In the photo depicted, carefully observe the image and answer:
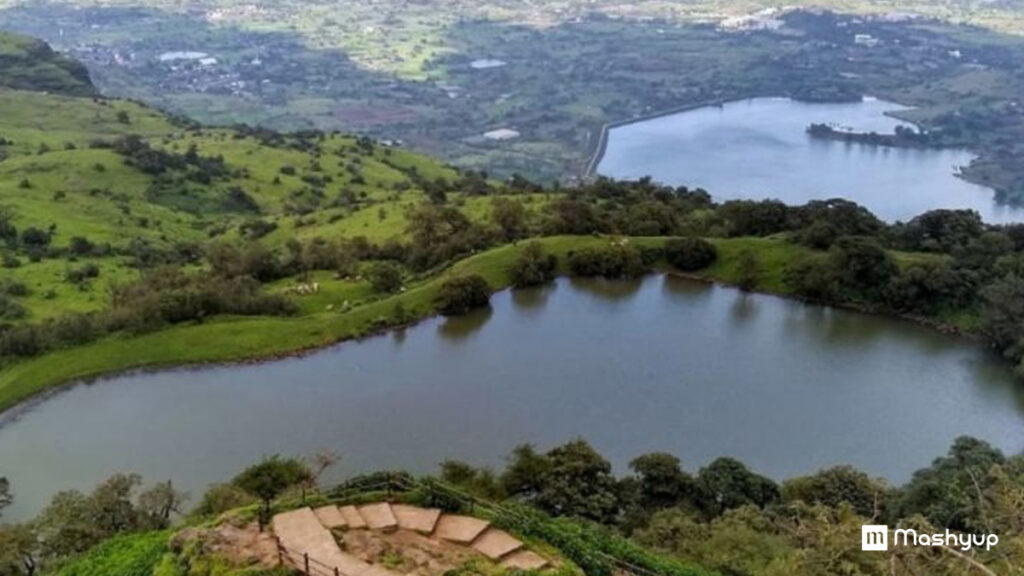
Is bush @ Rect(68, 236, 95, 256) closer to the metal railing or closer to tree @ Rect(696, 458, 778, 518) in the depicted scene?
the metal railing

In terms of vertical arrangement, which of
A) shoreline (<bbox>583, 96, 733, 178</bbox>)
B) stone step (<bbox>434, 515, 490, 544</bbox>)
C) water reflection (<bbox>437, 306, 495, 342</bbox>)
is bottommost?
shoreline (<bbox>583, 96, 733, 178</bbox>)

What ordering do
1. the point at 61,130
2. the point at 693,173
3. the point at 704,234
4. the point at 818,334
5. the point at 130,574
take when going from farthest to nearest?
the point at 693,173 < the point at 61,130 < the point at 704,234 < the point at 818,334 < the point at 130,574

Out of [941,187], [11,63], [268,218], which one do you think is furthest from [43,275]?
[941,187]

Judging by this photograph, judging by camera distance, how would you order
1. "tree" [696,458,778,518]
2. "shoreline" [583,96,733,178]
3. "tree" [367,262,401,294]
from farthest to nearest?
"shoreline" [583,96,733,178], "tree" [367,262,401,294], "tree" [696,458,778,518]

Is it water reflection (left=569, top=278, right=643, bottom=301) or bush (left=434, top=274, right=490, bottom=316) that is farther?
water reflection (left=569, top=278, right=643, bottom=301)

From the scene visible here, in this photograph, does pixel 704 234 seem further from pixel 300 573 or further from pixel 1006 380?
pixel 300 573

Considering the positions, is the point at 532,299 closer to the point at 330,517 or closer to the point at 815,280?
the point at 815,280

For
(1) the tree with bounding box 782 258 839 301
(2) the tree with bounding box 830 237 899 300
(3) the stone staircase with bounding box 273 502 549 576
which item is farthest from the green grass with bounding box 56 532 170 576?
(2) the tree with bounding box 830 237 899 300
